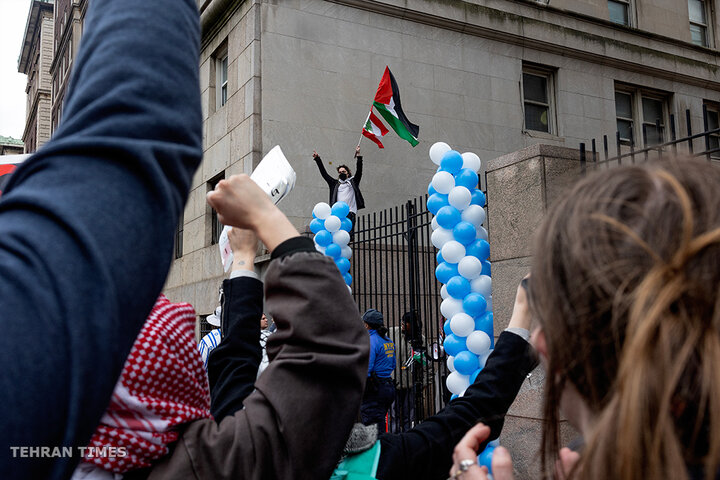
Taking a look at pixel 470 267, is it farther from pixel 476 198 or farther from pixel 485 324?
pixel 476 198

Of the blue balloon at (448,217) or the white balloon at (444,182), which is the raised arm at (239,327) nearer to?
the blue balloon at (448,217)

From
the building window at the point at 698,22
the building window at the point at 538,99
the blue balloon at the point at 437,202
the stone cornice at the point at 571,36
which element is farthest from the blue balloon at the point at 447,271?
the building window at the point at 698,22

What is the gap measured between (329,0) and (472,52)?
3.85m

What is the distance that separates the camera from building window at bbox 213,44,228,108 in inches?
612

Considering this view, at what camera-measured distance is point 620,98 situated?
16828 mm

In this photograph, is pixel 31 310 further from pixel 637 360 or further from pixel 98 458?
pixel 98 458

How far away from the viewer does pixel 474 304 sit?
5941 mm

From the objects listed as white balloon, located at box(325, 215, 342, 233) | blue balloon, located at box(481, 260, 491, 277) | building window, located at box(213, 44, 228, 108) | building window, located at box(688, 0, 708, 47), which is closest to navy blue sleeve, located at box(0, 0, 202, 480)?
blue balloon, located at box(481, 260, 491, 277)

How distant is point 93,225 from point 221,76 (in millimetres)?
15976

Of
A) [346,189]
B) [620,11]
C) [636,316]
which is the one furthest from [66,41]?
[636,316]

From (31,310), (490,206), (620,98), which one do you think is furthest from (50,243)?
(620,98)

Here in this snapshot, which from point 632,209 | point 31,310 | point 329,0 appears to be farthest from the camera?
point 329,0

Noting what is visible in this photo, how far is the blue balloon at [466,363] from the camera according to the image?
5.75 metres

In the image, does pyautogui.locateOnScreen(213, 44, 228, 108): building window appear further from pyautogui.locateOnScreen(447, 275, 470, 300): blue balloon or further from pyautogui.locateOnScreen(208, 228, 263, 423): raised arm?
pyautogui.locateOnScreen(208, 228, 263, 423): raised arm
